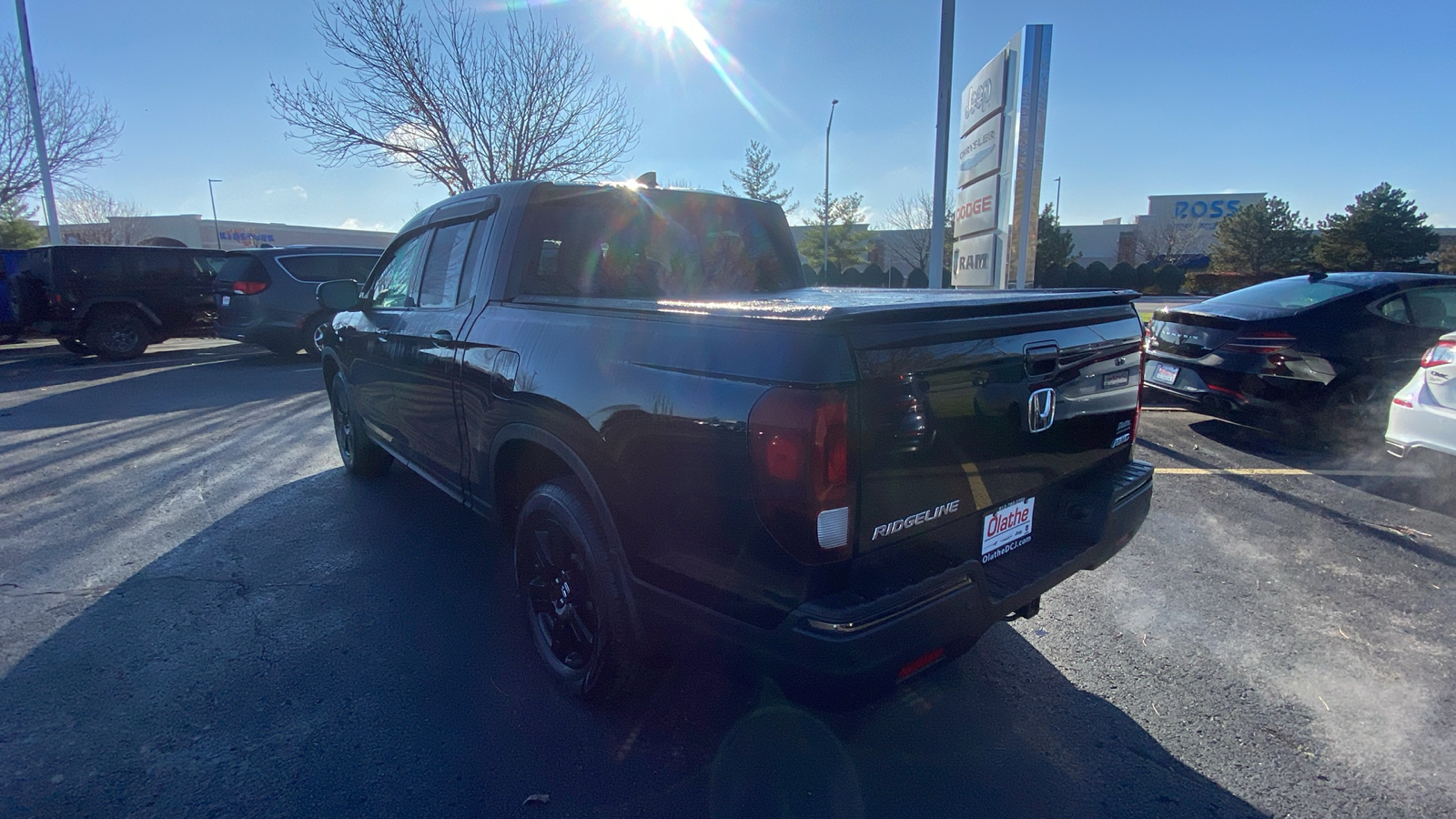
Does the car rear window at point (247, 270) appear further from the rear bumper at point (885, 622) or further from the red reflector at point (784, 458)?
the red reflector at point (784, 458)

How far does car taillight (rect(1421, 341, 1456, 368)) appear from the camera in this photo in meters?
4.39

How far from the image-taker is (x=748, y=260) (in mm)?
3945

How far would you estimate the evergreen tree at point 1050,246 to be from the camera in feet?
124

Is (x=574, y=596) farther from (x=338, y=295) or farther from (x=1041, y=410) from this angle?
(x=338, y=295)

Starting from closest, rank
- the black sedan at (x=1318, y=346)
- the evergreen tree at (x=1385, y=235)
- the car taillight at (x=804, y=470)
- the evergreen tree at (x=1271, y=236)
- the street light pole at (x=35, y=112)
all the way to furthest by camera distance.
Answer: the car taillight at (x=804, y=470), the black sedan at (x=1318, y=346), the street light pole at (x=35, y=112), the evergreen tree at (x=1385, y=235), the evergreen tree at (x=1271, y=236)

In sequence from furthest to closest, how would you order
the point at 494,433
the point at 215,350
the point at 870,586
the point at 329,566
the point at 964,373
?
the point at 215,350
the point at 329,566
the point at 494,433
the point at 964,373
the point at 870,586

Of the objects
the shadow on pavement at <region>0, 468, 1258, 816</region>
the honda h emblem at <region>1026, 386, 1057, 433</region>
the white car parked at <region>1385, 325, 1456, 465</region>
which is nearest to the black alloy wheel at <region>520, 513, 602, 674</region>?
the shadow on pavement at <region>0, 468, 1258, 816</region>

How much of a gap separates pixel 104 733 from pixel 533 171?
54.9 ft

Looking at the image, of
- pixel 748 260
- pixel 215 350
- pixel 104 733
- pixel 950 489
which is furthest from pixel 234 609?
pixel 215 350

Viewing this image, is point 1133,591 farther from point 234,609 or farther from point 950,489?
point 234,609

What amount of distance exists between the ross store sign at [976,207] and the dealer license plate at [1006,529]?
26.0ft

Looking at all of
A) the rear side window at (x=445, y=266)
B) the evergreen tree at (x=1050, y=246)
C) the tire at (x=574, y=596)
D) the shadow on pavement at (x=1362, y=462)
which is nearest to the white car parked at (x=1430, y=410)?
the shadow on pavement at (x=1362, y=462)

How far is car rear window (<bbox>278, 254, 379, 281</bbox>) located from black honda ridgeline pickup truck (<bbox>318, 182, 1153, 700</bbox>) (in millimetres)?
9763

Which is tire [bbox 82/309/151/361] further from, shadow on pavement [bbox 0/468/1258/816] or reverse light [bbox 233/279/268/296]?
shadow on pavement [bbox 0/468/1258/816]
